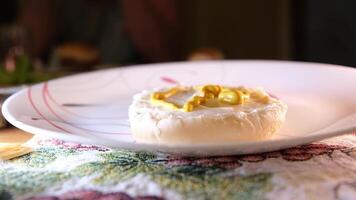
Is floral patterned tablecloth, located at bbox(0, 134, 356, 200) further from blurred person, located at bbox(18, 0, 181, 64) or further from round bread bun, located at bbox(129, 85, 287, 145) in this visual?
blurred person, located at bbox(18, 0, 181, 64)

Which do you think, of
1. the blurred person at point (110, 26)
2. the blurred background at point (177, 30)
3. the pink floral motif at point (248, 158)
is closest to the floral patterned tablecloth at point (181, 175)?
the pink floral motif at point (248, 158)

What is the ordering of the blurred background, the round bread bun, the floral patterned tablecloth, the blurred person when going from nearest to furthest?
the floral patterned tablecloth → the round bread bun → the blurred background → the blurred person

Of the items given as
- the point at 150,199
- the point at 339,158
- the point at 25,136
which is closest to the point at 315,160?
the point at 339,158

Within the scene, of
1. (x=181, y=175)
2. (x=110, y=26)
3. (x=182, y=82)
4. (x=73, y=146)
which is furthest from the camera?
(x=110, y=26)

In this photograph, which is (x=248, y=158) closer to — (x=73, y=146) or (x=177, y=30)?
(x=73, y=146)

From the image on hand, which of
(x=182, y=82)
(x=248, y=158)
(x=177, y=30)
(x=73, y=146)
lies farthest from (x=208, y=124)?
(x=177, y=30)

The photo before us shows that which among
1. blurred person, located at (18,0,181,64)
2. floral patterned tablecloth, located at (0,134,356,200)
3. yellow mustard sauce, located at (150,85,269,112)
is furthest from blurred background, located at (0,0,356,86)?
floral patterned tablecloth, located at (0,134,356,200)

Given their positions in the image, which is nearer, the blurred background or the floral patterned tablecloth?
the floral patterned tablecloth
